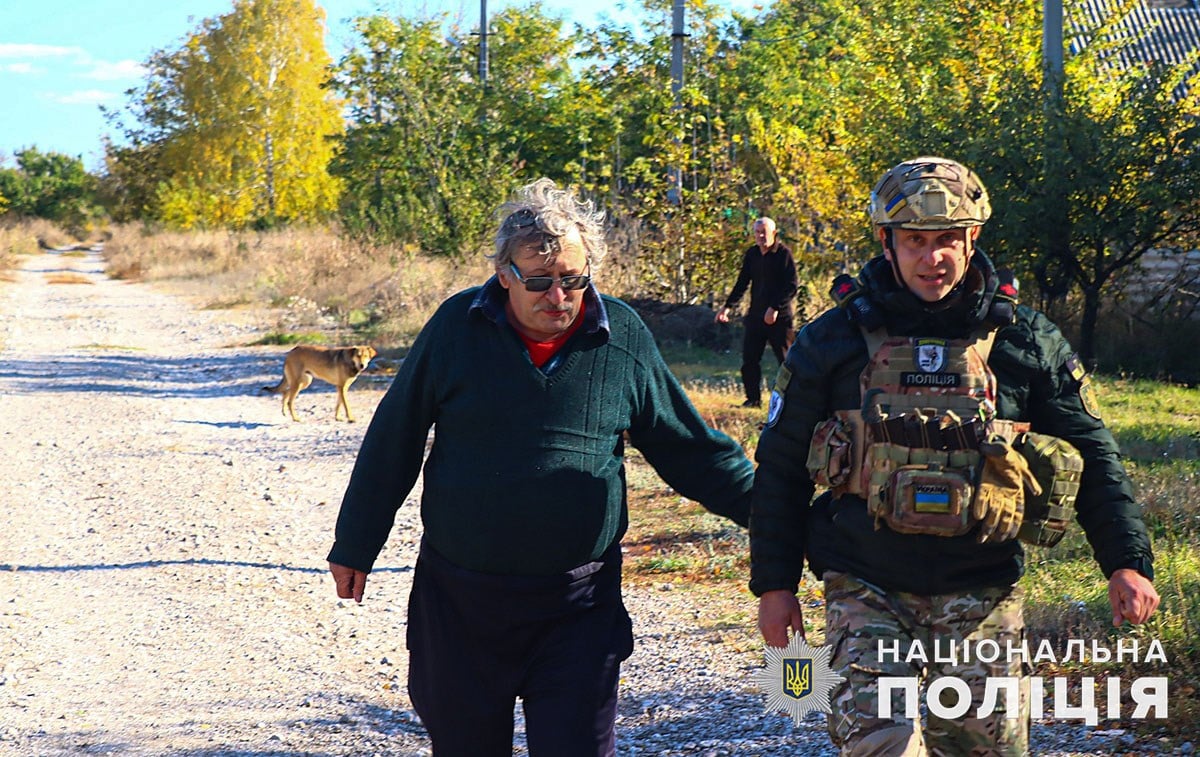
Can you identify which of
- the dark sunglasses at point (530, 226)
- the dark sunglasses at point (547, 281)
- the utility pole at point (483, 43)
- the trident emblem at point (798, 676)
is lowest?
the trident emblem at point (798, 676)

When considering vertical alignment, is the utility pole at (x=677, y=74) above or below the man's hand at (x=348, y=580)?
above

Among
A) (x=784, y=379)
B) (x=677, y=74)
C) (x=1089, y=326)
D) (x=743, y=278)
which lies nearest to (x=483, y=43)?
(x=677, y=74)

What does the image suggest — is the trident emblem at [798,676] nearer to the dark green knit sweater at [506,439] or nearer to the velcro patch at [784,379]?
the dark green knit sweater at [506,439]

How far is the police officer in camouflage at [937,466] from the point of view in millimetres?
3074

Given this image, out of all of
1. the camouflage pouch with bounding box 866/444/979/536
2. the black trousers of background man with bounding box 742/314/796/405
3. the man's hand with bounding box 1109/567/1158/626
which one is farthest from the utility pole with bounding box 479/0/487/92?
the man's hand with bounding box 1109/567/1158/626

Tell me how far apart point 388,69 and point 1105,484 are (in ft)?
64.4

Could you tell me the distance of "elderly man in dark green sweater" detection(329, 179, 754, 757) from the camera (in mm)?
3283

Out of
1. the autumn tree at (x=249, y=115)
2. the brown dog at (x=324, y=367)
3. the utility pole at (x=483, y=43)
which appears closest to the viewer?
the brown dog at (x=324, y=367)

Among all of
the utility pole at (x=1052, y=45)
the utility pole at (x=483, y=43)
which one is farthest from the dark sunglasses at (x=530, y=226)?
the utility pole at (x=483, y=43)

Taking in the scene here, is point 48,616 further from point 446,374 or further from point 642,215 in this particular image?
point 642,215

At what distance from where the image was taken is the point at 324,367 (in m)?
13.7

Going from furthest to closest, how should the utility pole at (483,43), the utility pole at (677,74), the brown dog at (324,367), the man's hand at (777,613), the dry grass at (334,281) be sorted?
1. the utility pole at (483,43)
2. the dry grass at (334,281)
3. the utility pole at (677,74)
4. the brown dog at (324,367)
5. the man's hand at (777,613)

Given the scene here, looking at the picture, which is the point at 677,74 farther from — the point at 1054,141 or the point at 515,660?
the point at 515,660

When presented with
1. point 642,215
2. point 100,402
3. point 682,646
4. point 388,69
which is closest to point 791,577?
point 682,646
